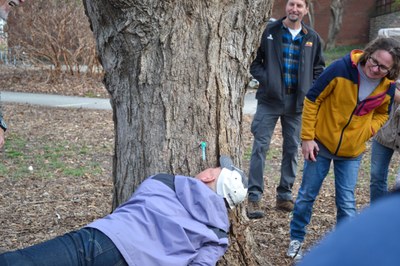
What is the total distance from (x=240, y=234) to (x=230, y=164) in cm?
48

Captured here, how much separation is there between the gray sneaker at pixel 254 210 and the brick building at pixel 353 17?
27612 mm

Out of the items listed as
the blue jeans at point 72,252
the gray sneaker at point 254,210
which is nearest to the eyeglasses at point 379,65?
the gray sneaker at point 254,210

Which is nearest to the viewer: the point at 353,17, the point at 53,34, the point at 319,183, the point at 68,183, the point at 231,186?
the point at 231,186

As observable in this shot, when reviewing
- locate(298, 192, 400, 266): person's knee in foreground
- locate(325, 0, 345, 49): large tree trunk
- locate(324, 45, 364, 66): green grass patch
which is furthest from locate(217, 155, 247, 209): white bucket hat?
locate(325, 0, 345, 49): large tree trunk

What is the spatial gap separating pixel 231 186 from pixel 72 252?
3.17ft

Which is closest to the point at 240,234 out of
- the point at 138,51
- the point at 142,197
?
the point at 142,197

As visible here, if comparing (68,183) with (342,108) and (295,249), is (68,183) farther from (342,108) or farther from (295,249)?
(342,108)

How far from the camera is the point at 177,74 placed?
3568 mm

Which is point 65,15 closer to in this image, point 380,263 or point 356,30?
point 380,263

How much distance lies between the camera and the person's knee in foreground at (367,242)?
100cm

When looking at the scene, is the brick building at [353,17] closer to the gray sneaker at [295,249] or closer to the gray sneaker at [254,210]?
the gray sneaker at [254,210]

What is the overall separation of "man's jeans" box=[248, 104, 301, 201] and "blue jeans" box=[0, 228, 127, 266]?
2545 mm

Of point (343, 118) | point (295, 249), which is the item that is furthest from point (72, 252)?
point (343, 118)

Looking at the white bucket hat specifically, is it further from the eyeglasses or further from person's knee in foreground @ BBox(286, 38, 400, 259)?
the eyeglasses
